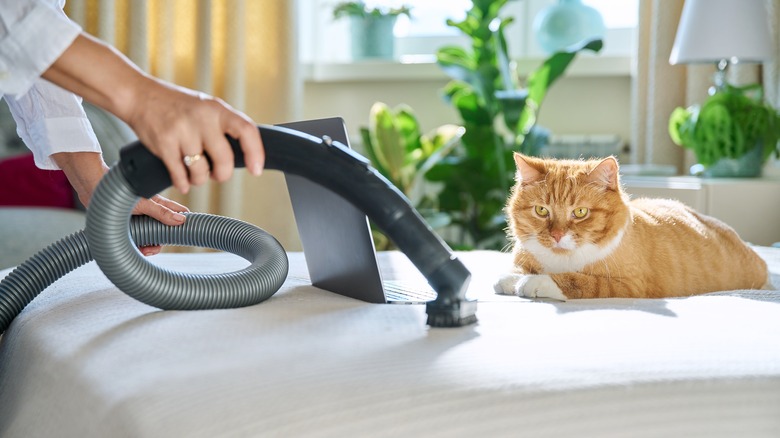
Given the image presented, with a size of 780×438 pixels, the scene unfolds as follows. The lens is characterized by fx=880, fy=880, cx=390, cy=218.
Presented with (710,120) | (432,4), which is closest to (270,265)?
(710,120)

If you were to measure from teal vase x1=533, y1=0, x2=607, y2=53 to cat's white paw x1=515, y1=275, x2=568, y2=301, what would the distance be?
2.62 metres

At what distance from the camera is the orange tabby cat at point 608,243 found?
1.08m

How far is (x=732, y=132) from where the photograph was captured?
8.30 feet

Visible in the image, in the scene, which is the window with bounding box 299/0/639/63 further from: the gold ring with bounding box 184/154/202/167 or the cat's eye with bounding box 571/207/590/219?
the gold ring with bounding box 184/154/202/167

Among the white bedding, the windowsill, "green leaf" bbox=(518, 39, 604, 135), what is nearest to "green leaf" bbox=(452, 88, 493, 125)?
"green leaf" bbox=(518, 39, 604, 135)

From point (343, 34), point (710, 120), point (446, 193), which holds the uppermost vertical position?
point (343, 34)

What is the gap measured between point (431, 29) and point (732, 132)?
165 centimetres

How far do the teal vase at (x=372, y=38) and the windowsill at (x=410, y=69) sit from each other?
7cm

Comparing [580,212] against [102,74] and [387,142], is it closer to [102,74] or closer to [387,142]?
[102,74]

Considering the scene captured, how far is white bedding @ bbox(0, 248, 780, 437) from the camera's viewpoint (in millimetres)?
521

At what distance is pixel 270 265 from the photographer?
2.83 ft

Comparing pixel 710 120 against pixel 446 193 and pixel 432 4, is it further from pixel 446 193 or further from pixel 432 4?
pixel 432 4

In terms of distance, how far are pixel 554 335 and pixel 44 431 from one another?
1.25 feet

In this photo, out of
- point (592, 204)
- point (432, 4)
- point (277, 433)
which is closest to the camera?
point (277, 433)
